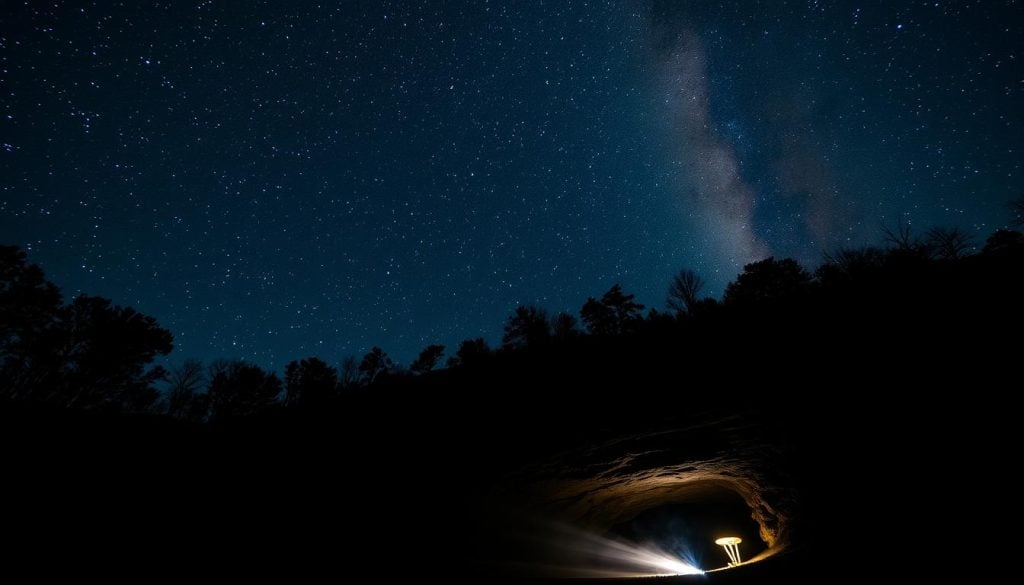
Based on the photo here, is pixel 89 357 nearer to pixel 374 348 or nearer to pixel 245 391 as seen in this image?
pixel 245 391

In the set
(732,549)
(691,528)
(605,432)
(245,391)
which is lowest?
(732,549)

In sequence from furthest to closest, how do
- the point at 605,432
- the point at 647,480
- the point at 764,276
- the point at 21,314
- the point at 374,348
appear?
1. the point at 374,348
2. the point at 764,276
3. the point at 21,314
4. the point at 647,480
5. the point at 605,432

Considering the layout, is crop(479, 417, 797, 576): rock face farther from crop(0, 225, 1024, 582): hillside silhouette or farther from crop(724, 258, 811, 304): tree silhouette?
crop(724, 258, 811, 304): tree silhouette

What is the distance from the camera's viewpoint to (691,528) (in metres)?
18.8

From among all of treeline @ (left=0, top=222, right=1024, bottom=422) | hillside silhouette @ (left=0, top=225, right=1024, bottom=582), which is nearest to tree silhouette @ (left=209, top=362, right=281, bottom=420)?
treeline @ (left=0, top=222, right=1024, bottom=422)

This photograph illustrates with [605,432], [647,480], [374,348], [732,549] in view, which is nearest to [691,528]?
[732,549]

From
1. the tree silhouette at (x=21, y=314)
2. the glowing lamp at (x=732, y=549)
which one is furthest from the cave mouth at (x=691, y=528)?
the tree silhouette at (x=21, y=314)

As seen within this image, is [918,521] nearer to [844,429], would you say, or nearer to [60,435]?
[844,429]

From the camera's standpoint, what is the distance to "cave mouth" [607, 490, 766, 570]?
59.9 feet

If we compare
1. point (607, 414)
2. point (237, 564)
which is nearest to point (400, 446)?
point (237, 564)

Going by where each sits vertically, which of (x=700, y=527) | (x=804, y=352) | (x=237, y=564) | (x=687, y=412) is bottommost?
(x=700, y=527)

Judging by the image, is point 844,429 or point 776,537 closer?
point 844,429

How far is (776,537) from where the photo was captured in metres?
12.0

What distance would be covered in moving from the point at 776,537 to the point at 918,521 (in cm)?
480
